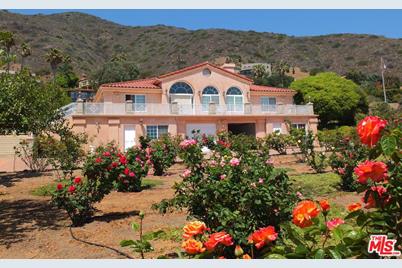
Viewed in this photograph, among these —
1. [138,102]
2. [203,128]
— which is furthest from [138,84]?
[203,128]

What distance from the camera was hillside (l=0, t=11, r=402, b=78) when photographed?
3774 inches

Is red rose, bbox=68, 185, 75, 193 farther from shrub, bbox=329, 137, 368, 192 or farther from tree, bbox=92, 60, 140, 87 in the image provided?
tree, bbox=92, 60, 140, 87

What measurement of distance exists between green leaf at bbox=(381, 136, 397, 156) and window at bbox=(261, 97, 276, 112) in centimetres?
3021

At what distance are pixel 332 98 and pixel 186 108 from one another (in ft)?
49.7

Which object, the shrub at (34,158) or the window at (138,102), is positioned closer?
the shrub at (34,158)

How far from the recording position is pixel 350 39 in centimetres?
11144

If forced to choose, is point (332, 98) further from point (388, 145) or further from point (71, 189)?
point (388, 145)

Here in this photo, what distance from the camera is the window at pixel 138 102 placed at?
29.0 meters

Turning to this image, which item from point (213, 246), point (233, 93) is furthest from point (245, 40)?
point (213, 246)

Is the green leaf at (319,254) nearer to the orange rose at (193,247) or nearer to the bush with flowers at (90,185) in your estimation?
the orange rose at (193,247)

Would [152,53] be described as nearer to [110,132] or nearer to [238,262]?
[110,132]

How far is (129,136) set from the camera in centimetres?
2877

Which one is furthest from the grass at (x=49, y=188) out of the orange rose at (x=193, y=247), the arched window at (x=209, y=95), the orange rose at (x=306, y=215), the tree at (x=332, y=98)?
the tree at (x=332, y=98)

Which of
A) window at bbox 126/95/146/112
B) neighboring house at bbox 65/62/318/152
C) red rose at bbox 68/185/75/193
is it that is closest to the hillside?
neighboring house at bbox 65/62/318/152
